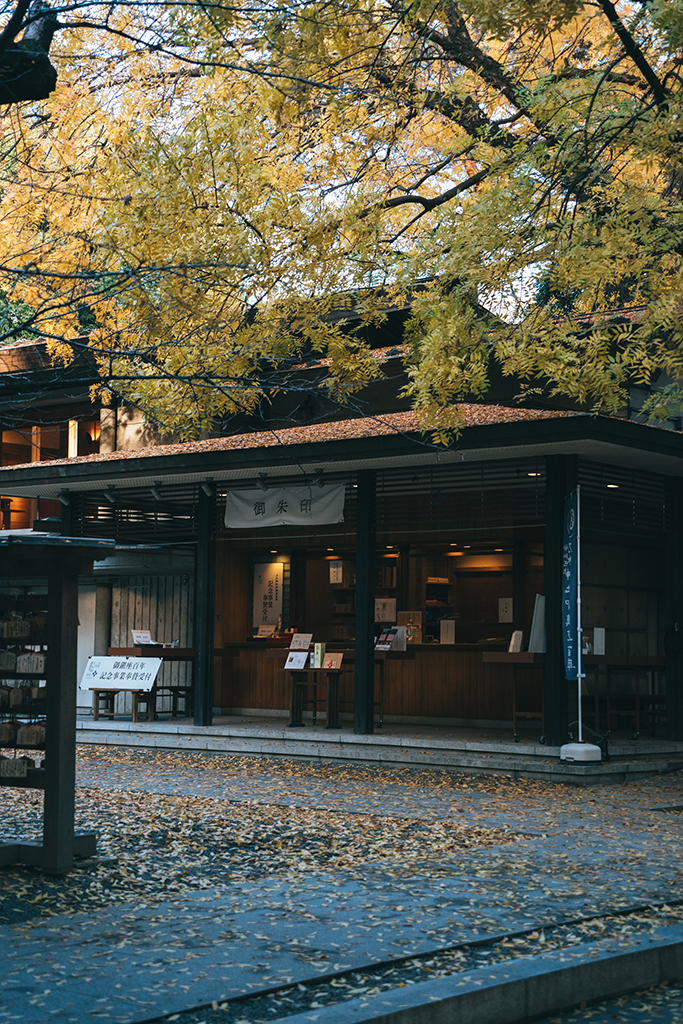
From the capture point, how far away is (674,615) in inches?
555

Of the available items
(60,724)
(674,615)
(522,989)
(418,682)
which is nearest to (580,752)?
(674,615)

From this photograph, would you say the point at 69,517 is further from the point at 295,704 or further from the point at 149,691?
→ the point at 295,704

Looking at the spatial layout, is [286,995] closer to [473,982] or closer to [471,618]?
[473,982]

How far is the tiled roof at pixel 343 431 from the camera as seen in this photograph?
12.5 m

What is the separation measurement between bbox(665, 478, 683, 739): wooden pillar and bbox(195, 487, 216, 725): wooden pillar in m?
6.25

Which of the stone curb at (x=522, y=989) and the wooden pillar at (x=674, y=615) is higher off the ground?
the wooden pillar at (x=674, y=615)

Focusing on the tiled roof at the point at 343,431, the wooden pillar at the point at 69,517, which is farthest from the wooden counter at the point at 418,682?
the wooden pillar at the point at 69,517

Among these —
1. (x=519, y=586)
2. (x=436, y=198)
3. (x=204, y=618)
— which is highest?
(x=436, y=198)

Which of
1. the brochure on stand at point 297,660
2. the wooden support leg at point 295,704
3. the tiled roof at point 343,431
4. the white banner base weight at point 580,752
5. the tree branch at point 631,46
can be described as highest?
the tree branch at point 631,46

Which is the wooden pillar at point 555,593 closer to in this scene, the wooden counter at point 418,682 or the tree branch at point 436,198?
the wooden counter at point 418,682

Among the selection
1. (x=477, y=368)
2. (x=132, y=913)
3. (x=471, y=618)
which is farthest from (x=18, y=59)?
(x=471, y=618)

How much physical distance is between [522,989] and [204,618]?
10.9 m

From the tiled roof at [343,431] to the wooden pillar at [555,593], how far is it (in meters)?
0.81

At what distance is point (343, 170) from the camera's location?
11.9 m
